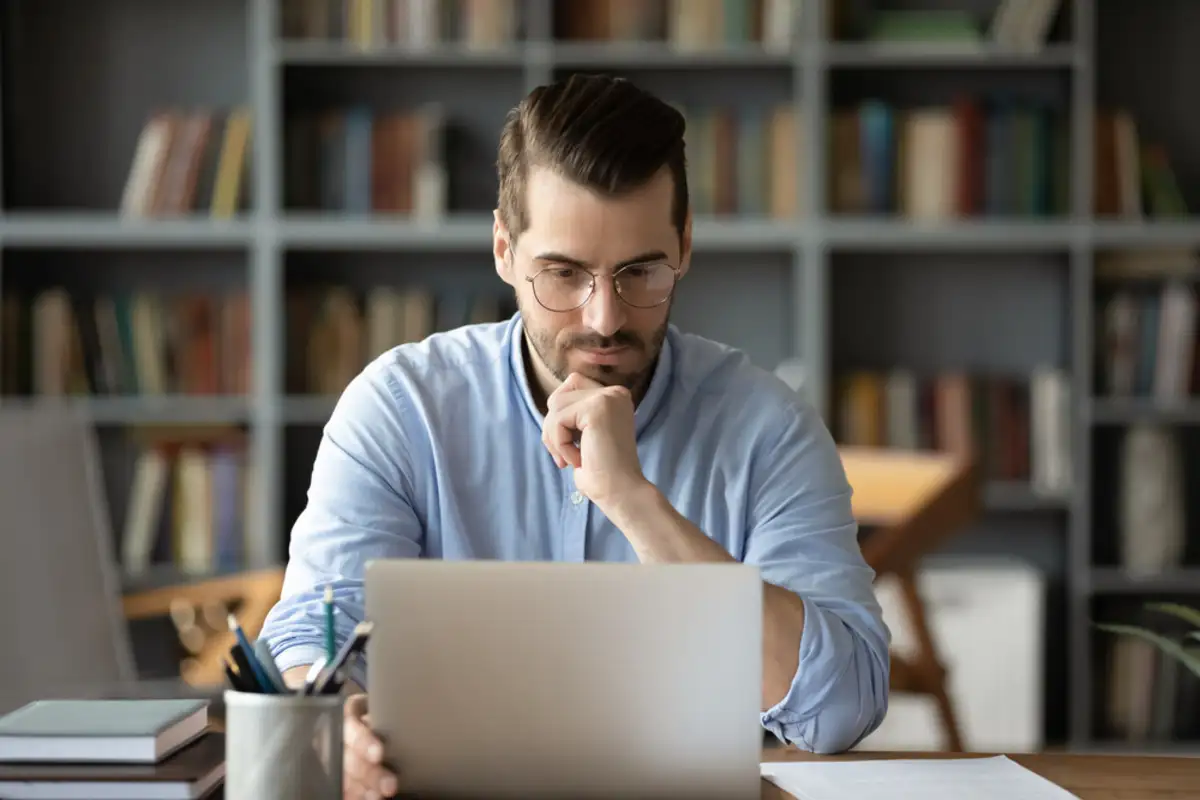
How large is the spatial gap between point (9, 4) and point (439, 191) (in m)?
1.23

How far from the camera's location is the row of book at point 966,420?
11.9 feet

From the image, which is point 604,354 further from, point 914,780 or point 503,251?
point 914,780

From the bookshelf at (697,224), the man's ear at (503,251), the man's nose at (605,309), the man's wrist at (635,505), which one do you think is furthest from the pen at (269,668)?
the bookshelf at (697,224)

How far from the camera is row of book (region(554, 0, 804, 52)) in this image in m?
3.54

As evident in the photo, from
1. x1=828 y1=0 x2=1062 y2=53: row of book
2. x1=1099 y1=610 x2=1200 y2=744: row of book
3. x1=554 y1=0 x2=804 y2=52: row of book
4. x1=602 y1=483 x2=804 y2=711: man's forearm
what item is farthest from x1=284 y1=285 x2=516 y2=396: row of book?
x1=602 y1=483 x2=804 y2=711: man's forearm

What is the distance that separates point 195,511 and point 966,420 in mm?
1930

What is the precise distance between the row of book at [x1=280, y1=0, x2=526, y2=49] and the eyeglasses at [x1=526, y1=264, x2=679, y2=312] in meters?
2.10

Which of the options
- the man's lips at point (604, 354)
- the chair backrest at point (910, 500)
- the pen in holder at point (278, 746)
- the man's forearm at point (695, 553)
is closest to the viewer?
the pen in holder at point (278, 746)

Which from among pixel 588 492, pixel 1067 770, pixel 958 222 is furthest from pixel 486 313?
pixel 1067 770

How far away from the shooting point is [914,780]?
1.16 m

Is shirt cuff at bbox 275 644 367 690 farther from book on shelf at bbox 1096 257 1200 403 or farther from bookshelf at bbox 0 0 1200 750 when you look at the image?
book on shelf at bbox 1096 257 1200 403

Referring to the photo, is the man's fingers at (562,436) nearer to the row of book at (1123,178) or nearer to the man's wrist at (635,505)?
the man's wrist at (635,505)

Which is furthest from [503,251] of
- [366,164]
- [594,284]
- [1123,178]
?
[1123,178]

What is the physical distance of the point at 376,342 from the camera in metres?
3.66
